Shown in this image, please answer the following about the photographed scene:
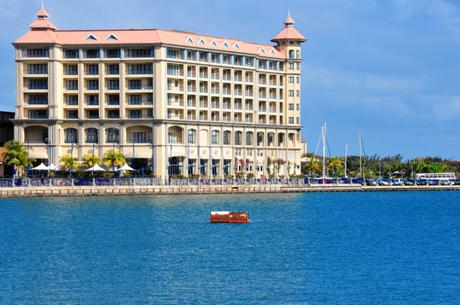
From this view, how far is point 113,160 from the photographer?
527 ft

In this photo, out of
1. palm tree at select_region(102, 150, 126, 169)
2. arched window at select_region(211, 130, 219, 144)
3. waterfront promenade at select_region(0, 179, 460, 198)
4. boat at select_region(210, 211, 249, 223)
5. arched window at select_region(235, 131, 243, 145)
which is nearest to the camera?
boat at select_region(210, 211, 249, 223)

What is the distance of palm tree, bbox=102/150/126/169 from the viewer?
160 meters

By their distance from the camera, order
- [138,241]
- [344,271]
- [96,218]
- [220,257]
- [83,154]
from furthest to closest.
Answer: [83,154], [96,218], [138,241], [220,257], [344,271]

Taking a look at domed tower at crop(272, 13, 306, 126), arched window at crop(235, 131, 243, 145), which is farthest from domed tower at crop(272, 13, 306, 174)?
arched window at crop(235, 131, 243, 145)

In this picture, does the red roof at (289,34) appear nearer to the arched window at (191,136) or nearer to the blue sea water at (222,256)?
the arched window at (191,136)

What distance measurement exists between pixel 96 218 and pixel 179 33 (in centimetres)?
7411

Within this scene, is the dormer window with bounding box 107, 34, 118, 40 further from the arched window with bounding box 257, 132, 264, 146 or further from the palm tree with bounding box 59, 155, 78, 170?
the arched window with bounding box 257, 132, 264, 146

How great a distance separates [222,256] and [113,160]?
89.0 m

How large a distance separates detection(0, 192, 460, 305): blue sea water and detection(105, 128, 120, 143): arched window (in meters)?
44.8

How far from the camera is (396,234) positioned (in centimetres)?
9450

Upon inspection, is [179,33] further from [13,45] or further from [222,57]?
[13,45]

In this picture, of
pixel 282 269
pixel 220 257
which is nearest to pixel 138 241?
pixel 220 257

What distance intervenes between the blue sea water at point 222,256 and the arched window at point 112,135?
44837 mm

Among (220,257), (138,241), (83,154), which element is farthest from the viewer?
(83,154)
